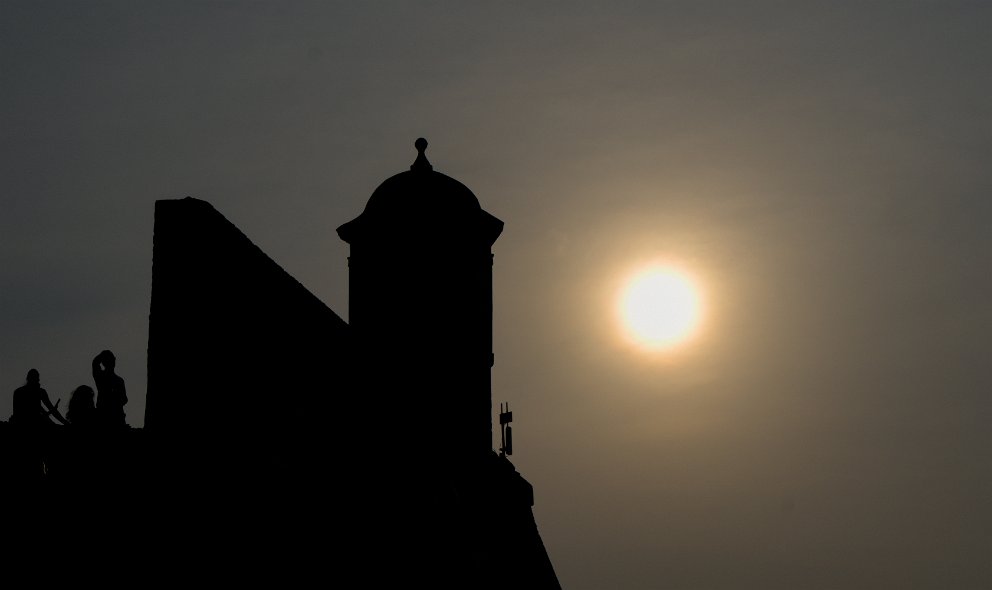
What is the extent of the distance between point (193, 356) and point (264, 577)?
2.24 m

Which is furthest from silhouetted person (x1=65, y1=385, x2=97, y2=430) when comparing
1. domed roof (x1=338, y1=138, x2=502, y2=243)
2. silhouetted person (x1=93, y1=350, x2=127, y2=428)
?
domed roof (x1=338, y1=138, x2=502, y2=243)

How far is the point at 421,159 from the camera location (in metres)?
28.4

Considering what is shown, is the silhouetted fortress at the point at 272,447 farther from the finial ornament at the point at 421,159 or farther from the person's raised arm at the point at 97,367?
the finial ornament at the point at 421,159

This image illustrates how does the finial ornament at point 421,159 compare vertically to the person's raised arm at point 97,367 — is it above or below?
above

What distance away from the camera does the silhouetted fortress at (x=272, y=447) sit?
1569cm

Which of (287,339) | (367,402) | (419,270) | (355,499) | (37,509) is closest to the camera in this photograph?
(37,509)

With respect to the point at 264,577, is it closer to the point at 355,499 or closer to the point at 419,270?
the point at 355,499

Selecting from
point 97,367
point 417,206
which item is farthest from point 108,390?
point 417,206

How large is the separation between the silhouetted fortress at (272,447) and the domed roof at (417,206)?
2.99m


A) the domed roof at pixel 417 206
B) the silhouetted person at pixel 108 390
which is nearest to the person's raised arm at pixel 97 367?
the silhouetted person at pixel 108 390

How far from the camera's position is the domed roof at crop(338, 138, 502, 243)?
2747 centimetres

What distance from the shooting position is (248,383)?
1648 cm

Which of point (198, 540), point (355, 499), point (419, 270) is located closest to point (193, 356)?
point (198, 540)

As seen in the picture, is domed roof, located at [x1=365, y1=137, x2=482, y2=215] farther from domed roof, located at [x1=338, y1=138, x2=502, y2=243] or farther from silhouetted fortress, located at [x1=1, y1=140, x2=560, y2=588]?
silhouetted fortress, located at [x1=1, y1=140, x2=560, y2=588]
